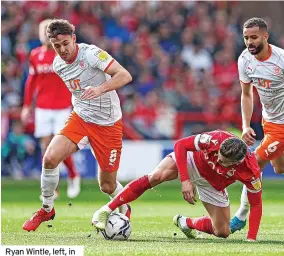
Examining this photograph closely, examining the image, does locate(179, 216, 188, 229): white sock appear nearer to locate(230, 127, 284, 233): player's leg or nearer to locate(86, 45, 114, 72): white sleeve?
locate(230, 127, 284, 233): player's leg

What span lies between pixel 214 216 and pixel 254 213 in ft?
2.19

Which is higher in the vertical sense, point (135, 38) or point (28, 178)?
point (135, 38)

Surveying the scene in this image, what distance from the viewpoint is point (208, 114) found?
21.2 m

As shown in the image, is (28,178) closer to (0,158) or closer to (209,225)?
(0,158)

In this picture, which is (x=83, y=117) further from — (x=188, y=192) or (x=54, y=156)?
(x=188, y=192)

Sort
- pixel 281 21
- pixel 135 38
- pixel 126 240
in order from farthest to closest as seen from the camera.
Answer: pixel 281 21, pixel 135 38, pixel 126 240

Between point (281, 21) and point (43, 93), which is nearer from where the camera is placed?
point (43, 93)

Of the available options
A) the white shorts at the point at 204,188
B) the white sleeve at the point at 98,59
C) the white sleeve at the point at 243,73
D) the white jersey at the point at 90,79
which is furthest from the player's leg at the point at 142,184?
the white sleeve at the point at 243,73

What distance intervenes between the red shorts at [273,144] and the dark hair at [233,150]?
184 centimetres

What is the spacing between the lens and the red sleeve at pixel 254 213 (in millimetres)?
9320

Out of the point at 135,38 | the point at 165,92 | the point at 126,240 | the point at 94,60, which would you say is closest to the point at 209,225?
the point at 126,240

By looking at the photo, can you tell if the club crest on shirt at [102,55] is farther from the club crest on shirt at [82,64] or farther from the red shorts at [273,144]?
the red shorts at [273,144]

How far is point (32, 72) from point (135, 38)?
29.4 feet

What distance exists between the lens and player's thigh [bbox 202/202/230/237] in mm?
9820
